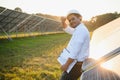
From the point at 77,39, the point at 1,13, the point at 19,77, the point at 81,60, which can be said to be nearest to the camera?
the point at 77,39

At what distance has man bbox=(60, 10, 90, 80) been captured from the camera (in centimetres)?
249

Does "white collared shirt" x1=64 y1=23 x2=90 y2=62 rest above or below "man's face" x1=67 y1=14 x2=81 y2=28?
below

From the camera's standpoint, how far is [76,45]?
2.48 m

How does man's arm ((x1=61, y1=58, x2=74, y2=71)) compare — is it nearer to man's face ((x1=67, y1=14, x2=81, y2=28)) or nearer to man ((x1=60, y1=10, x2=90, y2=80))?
man ((x1=60, y1=10, x2=90, y2=80))

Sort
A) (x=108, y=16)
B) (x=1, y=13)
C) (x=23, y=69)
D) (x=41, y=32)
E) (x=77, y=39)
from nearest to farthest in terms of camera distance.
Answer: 1. (x=77, y=39)
2. (x=23, y=69)
3. (x=1, y=13)
4. (x=41, y=32)
5. (x=108, y=16)

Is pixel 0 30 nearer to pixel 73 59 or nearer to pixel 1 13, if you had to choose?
pixel 1 13

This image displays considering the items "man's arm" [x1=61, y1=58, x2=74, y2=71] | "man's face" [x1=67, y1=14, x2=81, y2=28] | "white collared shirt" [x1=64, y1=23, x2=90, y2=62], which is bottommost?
"man's arm" [x1=61, y1=58, x2=74, y2=71]

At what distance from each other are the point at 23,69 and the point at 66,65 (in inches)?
130

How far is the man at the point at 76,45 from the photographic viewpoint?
8.18ft

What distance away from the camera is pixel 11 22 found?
16.1 metres

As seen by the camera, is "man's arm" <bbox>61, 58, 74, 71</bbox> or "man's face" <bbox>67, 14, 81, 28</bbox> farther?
"man's face" <bbox>67, 14, 81, 28</bbox>

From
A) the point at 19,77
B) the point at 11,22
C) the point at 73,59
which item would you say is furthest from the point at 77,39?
the point at 11,22

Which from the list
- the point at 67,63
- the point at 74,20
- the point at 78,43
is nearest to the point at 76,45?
the point at 78,43

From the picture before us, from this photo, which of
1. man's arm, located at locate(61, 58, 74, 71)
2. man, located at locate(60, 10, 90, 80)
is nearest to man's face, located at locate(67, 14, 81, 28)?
man, located at locate(60, 10, 90, 80)
